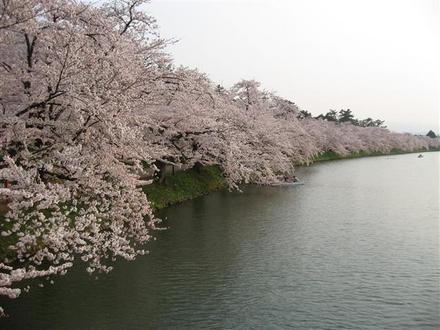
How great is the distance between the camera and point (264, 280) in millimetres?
13914

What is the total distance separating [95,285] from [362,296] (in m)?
7.53

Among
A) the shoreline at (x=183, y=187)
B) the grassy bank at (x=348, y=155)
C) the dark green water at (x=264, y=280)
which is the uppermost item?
the grassy bank at (x=348, y=155)

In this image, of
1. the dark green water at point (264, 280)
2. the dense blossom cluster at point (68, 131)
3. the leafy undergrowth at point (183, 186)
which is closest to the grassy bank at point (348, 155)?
the leafy undergrowth at point (183, 186)

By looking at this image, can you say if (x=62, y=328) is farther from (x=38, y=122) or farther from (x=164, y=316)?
(x=38, y=122)

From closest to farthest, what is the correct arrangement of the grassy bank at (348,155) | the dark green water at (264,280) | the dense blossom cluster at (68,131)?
the dense blossom cluster at (68,131) → the dark green water at (264,280) → the grassy bank at (348,155)

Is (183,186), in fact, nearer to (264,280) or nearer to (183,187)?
(183,187)

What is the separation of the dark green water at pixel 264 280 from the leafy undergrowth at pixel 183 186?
293 cm

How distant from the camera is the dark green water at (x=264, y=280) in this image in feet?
36.7

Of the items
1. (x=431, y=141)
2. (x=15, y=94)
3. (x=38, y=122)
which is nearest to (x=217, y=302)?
(x=38, y=122)

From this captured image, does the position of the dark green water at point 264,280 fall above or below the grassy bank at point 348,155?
below

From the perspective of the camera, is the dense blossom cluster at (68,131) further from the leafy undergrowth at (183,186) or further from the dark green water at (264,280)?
the leafy undergrowth at (183,186)

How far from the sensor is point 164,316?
11.4 m

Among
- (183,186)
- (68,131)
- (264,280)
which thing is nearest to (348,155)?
(183,186)

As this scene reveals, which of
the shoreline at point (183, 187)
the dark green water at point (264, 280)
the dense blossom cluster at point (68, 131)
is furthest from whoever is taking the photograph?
the shoreline at point (183, 187)
